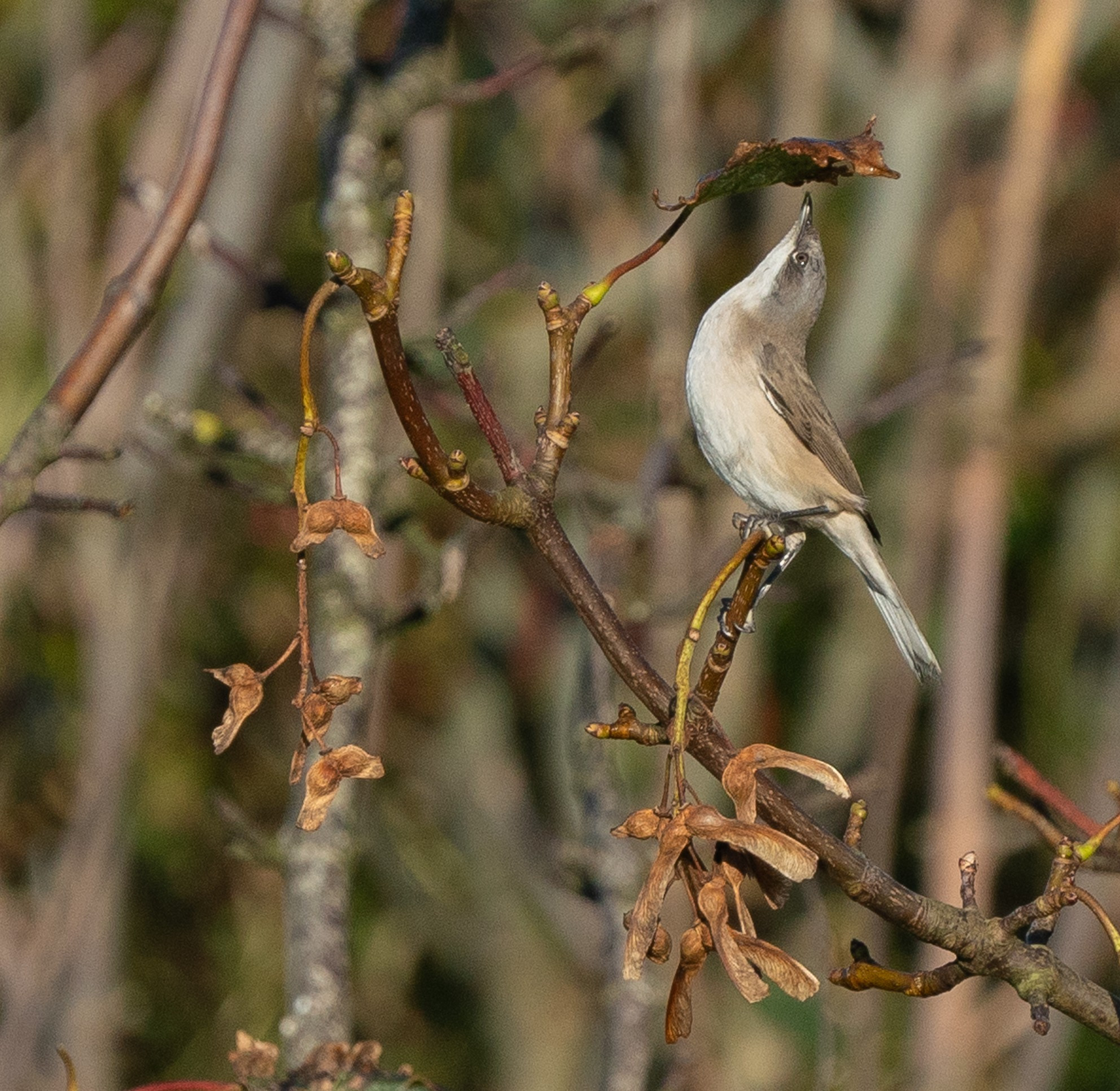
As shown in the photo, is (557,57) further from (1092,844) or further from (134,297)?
(1092,844)

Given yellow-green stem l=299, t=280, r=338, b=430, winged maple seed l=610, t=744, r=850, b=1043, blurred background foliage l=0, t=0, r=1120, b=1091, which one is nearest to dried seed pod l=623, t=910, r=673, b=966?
winged maple seed l=610, t=744, r=850, b=1043

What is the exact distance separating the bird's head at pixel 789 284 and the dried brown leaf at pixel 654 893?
1971mm

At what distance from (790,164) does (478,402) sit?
41 centimetres

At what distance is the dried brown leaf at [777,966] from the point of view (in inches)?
52.4

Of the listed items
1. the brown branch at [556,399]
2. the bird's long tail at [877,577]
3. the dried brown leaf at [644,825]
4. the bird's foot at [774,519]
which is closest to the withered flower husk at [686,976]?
the dried brown leaf at [644,825]

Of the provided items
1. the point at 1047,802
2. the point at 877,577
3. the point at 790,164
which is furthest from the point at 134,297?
the point at 877,577

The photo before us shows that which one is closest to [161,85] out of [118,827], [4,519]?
[118,827]

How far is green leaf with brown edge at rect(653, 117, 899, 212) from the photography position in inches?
51.0

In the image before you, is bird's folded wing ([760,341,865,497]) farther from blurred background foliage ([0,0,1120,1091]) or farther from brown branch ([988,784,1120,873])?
brown branch ([988,784,1120,873])

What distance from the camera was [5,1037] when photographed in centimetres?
371

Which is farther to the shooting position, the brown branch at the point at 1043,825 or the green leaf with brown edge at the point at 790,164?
the brown branch at the point at 1043,825

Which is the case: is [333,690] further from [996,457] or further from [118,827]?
[996,457]

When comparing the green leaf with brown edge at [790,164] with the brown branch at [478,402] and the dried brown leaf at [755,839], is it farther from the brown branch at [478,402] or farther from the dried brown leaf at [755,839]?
the dried brown leaf at [755,839]

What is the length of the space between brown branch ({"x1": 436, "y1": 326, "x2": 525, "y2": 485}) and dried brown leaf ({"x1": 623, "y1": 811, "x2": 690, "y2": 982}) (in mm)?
348
